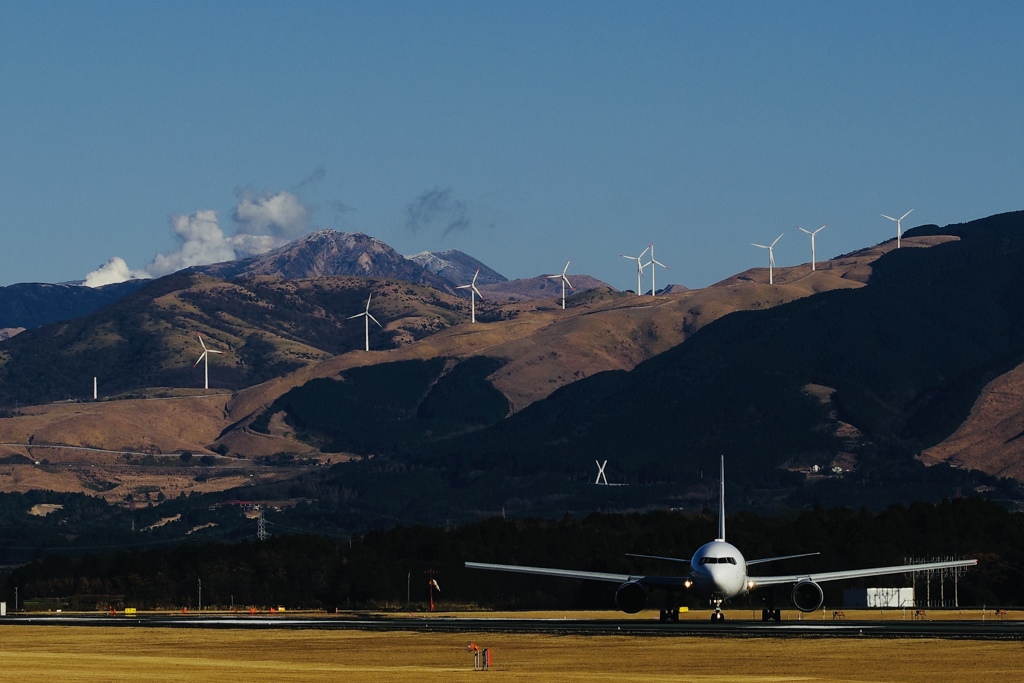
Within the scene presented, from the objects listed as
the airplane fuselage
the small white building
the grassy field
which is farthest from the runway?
the small white building

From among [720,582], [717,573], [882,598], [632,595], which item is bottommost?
[882,598]

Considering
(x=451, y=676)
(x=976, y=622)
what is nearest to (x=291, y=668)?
(x=451, y=676)

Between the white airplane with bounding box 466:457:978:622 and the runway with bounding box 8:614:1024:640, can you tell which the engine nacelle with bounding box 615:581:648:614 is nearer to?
the white airplane with bounding box 466:457:978:622

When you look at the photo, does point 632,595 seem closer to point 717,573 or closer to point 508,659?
point 717,573

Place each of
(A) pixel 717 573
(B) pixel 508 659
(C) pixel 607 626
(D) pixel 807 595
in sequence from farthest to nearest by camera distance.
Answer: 1. (D) pixel 807 595
2. (C) pixel 607 626
3. (A) pixel 717 573
4. (B) pixel 508 659

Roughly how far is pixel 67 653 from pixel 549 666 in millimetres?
34323

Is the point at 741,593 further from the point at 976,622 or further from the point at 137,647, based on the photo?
the point at 137,647

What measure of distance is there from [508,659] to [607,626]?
1195 inches

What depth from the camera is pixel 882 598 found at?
171000mm

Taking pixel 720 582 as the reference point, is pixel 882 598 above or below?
below

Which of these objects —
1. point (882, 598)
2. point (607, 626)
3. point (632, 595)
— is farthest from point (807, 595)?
point (882, 598)

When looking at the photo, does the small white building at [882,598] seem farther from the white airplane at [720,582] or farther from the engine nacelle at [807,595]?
the engine nacelle at [807,595]

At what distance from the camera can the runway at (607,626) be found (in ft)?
371

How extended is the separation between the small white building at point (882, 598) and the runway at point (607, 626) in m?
36.5
